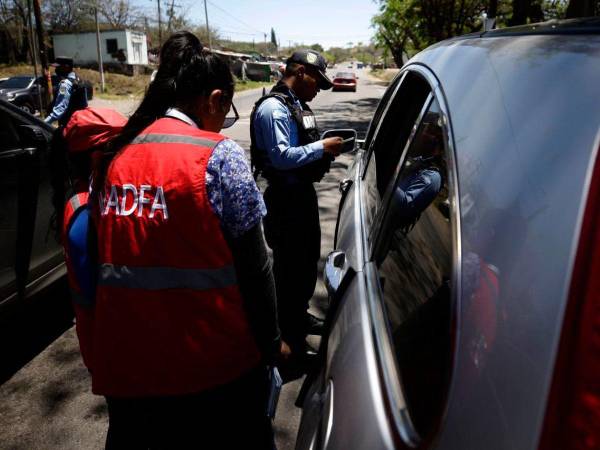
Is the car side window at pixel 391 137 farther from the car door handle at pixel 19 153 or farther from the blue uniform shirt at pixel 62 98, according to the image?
the blue uniform shirt at pixel 62 98

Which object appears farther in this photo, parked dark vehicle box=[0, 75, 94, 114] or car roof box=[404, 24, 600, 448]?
parked dark vehicle box=[0, 75, 94, 114]

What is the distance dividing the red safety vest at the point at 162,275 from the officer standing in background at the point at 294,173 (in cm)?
129

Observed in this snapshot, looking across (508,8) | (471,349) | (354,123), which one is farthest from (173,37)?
(508,8)

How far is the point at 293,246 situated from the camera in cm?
286

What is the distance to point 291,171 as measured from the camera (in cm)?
270

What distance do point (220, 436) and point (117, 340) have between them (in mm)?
501

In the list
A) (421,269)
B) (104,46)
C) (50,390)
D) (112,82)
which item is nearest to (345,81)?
(112,82)

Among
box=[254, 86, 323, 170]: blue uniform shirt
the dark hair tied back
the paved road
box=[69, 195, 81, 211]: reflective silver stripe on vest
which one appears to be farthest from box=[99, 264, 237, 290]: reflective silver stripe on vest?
box=[254, 86, 323, 170]: blue uniform shirt

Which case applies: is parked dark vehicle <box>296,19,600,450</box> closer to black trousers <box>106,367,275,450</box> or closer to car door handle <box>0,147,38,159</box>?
black trousers <box>106,367,275,450</box>

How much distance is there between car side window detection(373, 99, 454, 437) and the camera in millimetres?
826

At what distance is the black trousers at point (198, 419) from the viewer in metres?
1.46

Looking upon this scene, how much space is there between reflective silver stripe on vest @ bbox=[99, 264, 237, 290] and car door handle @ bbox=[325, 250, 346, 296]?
1.71 ft

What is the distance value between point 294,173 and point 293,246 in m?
0.45

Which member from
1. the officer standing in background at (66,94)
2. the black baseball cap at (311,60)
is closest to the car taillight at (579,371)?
the black baseball cap at (311,60)
